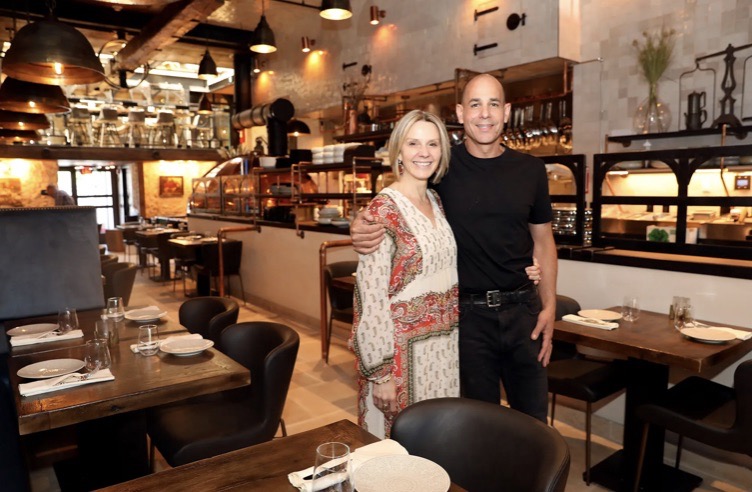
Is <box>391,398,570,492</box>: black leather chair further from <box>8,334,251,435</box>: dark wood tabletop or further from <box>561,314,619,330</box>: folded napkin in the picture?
Result: <box>561,314,619,330</box>: folded napkin

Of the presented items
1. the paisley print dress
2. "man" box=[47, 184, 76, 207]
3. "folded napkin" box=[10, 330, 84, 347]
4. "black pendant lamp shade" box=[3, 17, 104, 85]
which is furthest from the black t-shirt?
"man" box=[47, 184, 76, 207]

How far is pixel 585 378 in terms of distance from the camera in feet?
9.95

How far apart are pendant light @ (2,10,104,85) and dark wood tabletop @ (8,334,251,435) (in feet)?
5.36

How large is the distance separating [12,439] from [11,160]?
14635mm

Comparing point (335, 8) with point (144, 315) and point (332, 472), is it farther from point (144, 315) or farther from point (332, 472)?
point (332, 472)

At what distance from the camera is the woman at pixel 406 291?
1.96 m

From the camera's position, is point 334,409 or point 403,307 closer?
point 403,307

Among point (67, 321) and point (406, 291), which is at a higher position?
point (406, 291)

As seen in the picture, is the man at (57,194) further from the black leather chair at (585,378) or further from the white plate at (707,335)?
the white plate at (707,335)

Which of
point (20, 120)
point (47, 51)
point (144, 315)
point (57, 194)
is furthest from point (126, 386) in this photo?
point (57, 194)

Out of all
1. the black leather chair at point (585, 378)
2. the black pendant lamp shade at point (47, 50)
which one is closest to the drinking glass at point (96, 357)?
the black pendant lamp shade at point (47, 50)

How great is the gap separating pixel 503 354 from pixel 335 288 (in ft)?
9.34

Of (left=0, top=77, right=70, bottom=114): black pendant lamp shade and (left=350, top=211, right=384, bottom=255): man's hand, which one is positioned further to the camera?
(left=0, top=77, right=70, bottom=114): black pendant lamp shade

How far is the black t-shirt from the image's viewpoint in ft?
7.07
